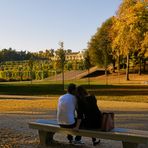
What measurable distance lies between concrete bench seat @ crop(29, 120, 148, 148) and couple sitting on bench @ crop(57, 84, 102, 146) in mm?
190

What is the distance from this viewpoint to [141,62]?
80625 mm

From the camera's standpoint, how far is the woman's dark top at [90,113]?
10.4 meters

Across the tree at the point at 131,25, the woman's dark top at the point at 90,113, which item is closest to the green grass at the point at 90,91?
the tree at the point at 131,25

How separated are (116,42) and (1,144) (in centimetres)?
3158

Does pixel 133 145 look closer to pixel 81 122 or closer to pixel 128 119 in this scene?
pixel 81 122

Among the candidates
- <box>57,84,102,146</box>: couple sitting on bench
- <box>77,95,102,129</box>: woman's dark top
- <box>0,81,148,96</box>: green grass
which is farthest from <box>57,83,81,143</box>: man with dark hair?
<box>0,81,148,96</box>: green grass

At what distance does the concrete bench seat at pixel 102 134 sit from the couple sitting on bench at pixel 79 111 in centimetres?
19

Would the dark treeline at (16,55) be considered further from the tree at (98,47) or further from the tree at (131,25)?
the tree at (131,25)

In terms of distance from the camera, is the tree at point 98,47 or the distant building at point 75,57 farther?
the distant building at point 75,57

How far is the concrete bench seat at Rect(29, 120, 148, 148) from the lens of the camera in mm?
9511

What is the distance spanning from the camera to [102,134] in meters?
9.91

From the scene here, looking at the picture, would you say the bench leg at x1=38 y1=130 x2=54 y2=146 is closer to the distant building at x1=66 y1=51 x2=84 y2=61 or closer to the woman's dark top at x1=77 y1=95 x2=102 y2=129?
the woman's dark top at x1=77 y1=95 x2=102 y2=129

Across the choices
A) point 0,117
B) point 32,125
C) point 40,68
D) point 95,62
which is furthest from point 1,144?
point 40,68

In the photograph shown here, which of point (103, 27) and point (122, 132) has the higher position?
point (103, 27)
